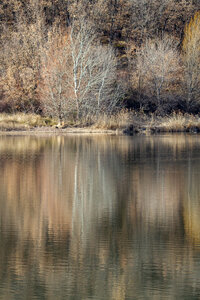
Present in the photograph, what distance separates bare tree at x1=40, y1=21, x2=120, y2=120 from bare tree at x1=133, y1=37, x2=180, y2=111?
8.09 m

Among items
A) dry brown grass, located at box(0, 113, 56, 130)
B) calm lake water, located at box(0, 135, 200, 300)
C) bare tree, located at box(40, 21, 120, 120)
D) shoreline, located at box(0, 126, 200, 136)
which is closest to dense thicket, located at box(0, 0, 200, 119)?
bare tree, located at box(40, 21, 120, 120)

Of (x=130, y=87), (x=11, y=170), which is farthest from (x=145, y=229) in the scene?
(x=130, y=87)

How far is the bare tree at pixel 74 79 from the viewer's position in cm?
4866

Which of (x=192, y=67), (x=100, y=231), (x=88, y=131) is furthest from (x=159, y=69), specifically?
(x=100, y=231)

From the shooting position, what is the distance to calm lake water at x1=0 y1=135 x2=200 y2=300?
8.55 metres

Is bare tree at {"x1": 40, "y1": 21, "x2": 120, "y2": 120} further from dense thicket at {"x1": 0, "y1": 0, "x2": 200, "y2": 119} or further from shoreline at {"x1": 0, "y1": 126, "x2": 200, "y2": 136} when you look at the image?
shoreline at {"x1": 0, "y1": 126, "x2": 200, "y2": 136}

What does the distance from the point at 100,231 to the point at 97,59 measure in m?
40.5

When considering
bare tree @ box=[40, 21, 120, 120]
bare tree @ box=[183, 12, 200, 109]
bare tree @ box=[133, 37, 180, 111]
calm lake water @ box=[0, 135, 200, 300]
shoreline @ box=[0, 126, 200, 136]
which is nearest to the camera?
calm lake water @ box=[0, 135, 200, 300]

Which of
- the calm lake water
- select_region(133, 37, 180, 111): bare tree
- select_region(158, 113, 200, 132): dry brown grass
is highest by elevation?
the calm lake water

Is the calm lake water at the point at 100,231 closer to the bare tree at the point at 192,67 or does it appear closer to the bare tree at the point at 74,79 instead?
the bare tree at the point at 74,79

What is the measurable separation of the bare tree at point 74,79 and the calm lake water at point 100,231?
25681 millimetres

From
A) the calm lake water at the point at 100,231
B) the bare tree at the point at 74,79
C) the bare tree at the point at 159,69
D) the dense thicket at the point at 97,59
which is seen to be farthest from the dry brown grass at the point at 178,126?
the calm lake water at the point at 100,231

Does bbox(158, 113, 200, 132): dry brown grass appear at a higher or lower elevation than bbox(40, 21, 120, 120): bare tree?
lower

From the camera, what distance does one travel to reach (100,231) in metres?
11.8
